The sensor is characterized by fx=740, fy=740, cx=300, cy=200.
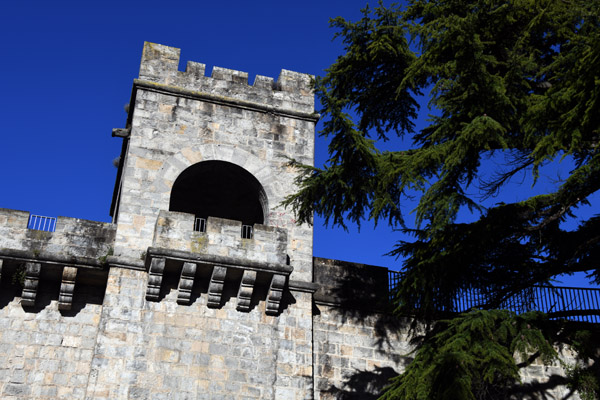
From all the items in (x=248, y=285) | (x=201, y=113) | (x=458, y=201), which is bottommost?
(x=248, y=285)

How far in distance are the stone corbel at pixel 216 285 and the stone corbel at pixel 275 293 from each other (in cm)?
75

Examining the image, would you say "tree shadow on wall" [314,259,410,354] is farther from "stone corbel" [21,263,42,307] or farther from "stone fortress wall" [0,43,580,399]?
"stone corbel" [21,263,42,307]

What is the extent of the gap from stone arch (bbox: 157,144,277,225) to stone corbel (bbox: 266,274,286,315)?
1.45m

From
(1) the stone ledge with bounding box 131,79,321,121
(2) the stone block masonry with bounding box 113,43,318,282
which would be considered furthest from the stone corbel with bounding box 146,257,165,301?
(1) the stone ledge with bounding box 131,79,321,121

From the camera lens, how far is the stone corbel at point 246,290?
36.4ft

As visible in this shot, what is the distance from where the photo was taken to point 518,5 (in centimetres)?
1074

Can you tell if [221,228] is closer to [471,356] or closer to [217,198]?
[217,198]

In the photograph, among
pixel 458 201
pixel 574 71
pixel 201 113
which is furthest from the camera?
pixel 201 113

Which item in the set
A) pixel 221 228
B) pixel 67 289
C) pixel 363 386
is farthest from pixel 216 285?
pixel 363 386

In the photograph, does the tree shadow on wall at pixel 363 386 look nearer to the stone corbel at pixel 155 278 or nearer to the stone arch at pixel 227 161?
the stone arch at pixel 227 161

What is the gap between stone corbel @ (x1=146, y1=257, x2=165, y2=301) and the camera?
35.3 feet

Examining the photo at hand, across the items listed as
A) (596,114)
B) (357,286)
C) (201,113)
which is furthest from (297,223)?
(596,114)

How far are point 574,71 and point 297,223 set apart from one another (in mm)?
5169

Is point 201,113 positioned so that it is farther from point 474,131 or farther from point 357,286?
point 474,131
